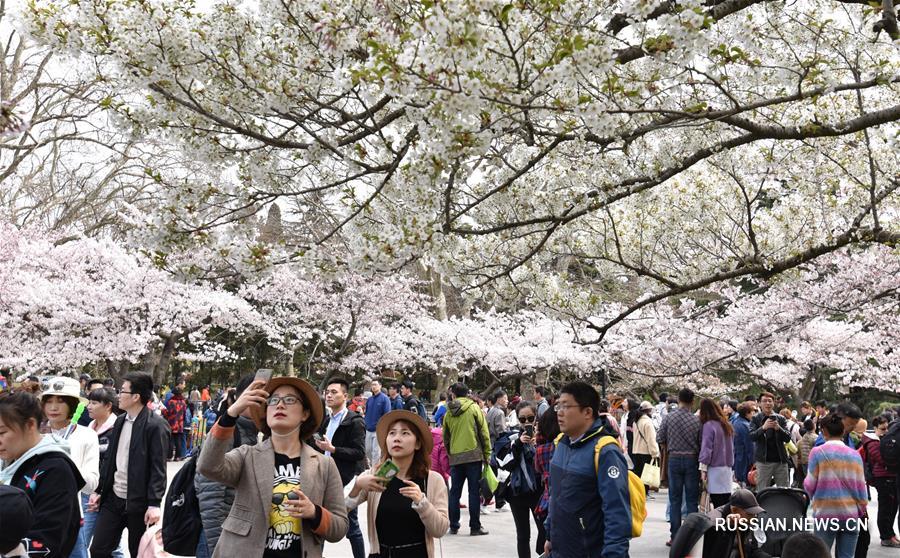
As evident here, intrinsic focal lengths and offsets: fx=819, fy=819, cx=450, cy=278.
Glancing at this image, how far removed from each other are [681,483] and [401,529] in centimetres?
630

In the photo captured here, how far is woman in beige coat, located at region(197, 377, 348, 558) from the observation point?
12.2ft

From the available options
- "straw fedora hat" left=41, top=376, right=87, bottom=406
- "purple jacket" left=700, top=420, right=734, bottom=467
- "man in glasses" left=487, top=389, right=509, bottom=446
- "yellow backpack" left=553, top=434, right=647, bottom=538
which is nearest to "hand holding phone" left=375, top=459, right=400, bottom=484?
"yellow backpack" left=553, top=434, right=647, bottom=538

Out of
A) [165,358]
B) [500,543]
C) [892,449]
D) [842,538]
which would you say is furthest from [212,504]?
[165,358]

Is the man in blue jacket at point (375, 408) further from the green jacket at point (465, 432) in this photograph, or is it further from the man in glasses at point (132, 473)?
the man in glasses at point (132, 473)

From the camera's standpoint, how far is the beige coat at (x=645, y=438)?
1256cm

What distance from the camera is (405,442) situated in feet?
15.5

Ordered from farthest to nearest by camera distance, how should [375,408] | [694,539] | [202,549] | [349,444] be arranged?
[375,408], [349,444], [202,549], [694,539]

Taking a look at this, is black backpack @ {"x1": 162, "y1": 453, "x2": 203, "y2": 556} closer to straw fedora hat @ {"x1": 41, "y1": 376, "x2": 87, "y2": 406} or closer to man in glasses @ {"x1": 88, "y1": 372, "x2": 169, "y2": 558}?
man in glasses @ {"x1": 88, "y1": 372, "x2": 169, "y2": 558}

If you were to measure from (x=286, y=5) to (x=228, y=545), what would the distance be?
369 cm

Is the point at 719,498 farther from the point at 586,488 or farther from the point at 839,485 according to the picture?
the point at 586,488

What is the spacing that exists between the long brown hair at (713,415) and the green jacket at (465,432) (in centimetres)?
265

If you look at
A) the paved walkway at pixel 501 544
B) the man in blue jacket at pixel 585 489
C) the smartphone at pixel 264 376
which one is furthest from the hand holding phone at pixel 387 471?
the paved walkway at pixel 501 544

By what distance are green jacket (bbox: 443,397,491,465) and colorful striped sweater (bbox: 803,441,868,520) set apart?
13.8 ft

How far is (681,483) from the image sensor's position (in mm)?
9891
